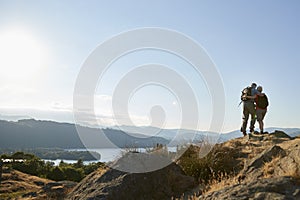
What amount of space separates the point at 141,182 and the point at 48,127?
6834 inches

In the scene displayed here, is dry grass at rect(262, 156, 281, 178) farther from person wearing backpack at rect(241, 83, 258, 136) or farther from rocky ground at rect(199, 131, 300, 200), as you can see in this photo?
person wearing backpack at rect(241, 83, 258, 136)

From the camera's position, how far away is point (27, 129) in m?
167

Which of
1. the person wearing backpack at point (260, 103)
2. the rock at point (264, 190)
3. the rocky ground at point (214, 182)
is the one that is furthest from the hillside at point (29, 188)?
the person wearing backpack at point (260, 103)

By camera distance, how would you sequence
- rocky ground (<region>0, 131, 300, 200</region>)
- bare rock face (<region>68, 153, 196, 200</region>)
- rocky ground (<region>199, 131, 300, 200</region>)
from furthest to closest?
1. bare rock face (<region>68, 153, 196, 200</region>)
2. rocky ground (<region>0, 131, 300, 200</region>)
3. rocky ground (<region>199, 131, 300, 200</region>)

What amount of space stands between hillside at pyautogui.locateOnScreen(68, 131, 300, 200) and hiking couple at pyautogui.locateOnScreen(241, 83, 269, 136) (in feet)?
8.88

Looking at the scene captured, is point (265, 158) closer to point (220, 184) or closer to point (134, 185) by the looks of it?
point (220, 184)

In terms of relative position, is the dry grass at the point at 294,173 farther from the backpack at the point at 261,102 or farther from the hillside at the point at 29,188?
the backpack at the point at 261,102

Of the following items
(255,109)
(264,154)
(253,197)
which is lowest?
(253,197)

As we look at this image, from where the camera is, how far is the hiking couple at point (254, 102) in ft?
51.3

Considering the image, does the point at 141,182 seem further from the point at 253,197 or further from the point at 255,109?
the point at 255,109

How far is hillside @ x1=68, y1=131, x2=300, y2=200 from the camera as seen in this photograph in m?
6.37

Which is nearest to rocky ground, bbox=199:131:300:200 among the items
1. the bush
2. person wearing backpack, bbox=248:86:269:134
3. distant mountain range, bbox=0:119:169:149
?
the bush

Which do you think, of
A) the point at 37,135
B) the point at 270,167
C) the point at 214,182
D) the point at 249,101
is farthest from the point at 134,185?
the point at 37,135

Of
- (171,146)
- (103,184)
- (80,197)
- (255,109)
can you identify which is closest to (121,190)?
(103,184)
